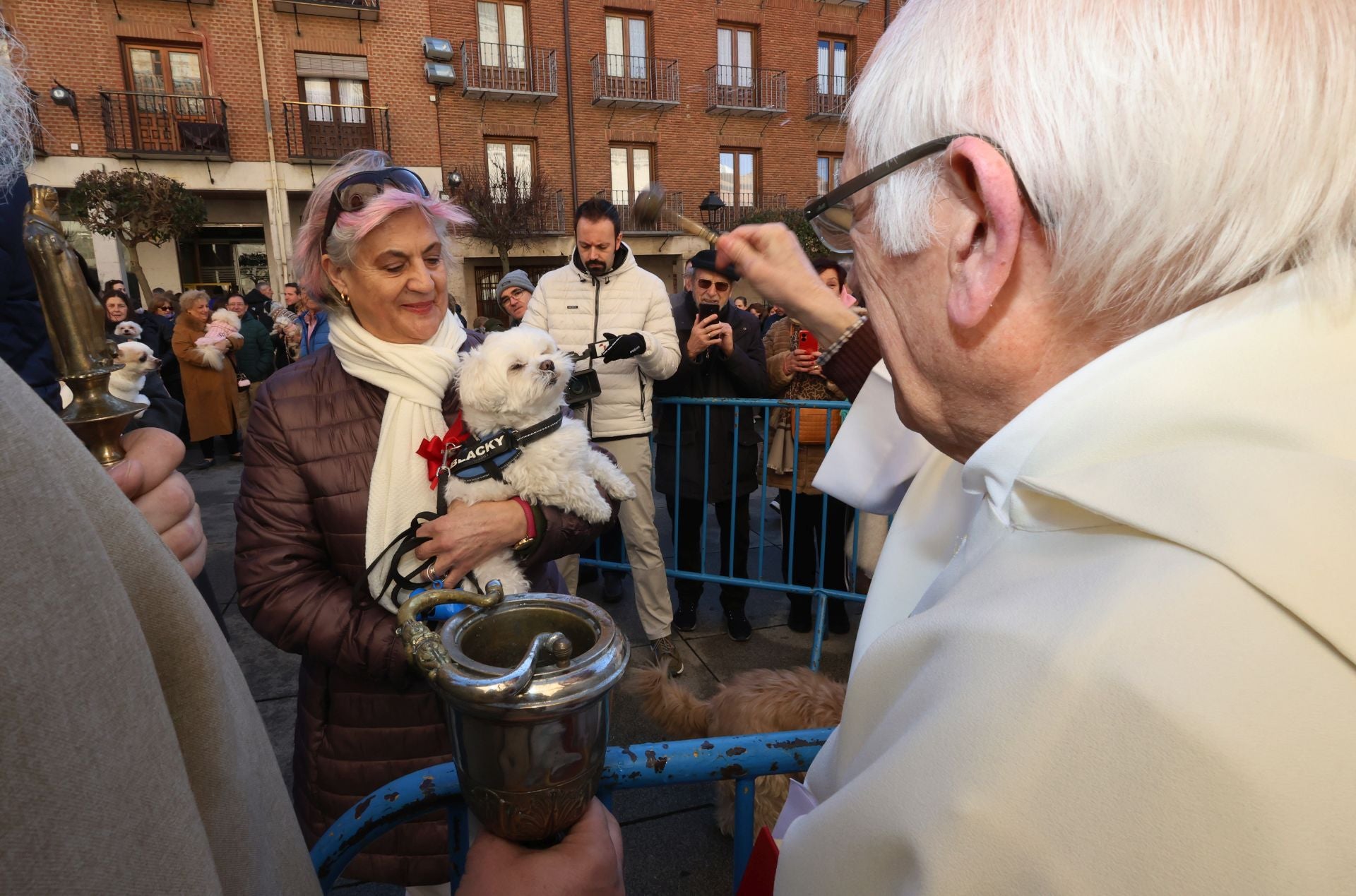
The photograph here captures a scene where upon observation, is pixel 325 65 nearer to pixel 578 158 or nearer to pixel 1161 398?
pixel 578 158

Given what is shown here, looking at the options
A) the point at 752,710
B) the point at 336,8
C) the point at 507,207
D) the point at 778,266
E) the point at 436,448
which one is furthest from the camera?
the point at 507,207

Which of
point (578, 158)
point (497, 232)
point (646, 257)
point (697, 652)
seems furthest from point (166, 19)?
point (697, 652)

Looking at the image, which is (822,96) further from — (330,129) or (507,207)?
(330,129)

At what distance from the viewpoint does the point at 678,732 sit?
102 inches

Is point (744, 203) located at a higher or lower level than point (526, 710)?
higher

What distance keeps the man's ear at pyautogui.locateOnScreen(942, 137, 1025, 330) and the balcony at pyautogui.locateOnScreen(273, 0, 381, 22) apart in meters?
21.0

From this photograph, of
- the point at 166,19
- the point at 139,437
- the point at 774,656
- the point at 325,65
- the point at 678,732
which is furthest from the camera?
the point at 325,65

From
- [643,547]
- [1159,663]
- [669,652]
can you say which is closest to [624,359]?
[643,547]

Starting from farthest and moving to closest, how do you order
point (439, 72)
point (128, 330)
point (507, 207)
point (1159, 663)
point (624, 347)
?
1. point (507, 207)
2. point (439, 72)
3. point (128, 330)
4. point (624, 347)
5. point (1159, 663)

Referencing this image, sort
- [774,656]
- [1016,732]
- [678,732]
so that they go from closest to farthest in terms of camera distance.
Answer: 1. [1016,732]
2. [678,732]
3. [774,656]

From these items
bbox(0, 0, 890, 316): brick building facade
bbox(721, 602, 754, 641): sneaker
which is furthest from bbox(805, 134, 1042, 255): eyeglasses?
bbox(0, 0, 890, 316): brick building facade

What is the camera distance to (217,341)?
8109mm

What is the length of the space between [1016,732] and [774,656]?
3.59 m

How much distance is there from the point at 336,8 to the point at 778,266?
66.9ft
